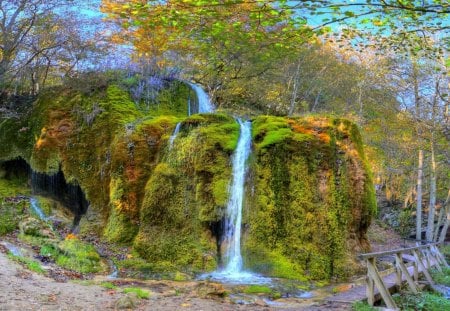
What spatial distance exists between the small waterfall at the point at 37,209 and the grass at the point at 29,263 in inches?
162

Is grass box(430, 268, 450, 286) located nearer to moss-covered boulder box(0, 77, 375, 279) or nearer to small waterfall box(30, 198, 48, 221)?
moss-covered boulder box(0, 77, 375, 279)

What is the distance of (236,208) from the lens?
12516mm

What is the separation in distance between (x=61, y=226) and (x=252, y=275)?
22.1ft

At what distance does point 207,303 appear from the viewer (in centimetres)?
805

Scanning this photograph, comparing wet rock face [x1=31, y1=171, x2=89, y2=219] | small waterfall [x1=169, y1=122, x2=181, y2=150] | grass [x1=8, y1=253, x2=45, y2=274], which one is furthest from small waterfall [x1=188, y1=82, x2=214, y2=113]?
grass [x1=8, y1=253, x2=45, y2=274]

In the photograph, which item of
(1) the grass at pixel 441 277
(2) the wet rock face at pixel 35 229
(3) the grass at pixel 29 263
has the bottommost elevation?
(1) the grass at pixel 441 277

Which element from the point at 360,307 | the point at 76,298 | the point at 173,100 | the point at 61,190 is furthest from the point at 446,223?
the point at 76,298

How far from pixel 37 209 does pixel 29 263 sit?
524 centimetres

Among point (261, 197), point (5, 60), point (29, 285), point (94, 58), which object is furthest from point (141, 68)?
point (29, 285)

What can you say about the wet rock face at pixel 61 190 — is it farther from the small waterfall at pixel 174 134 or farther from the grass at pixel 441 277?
the grass at pixel 441 277

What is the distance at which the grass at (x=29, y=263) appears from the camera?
938 centimetres

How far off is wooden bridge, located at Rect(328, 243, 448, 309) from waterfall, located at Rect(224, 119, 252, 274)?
3.58m

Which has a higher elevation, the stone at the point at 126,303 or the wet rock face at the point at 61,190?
the wet rock face at the point at 61,190

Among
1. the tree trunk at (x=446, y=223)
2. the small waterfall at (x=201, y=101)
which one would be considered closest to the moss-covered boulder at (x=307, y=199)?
the small waterfall at (x=201, y=101)
